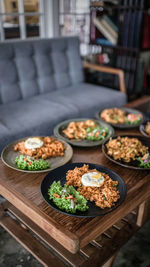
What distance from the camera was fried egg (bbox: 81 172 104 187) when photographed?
46.0 inches

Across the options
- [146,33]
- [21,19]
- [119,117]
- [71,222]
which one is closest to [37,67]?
[21,19]

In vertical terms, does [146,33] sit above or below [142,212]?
above

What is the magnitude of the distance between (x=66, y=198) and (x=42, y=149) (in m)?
0.46

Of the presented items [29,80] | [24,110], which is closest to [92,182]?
[24,110]

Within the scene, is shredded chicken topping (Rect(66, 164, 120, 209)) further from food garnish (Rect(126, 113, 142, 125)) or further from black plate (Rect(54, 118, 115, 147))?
food garnish (Rect(126, 113, 142, 125))

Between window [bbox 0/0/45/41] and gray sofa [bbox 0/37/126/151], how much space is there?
64cm

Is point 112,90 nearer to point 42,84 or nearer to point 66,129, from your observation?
Result: point 42,84

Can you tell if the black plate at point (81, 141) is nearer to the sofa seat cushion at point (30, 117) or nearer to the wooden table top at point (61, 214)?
the wooden table top at point (61, 214)

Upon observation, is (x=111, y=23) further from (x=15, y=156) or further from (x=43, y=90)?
(x=15, y=156)

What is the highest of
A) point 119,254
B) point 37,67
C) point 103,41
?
point 103,41

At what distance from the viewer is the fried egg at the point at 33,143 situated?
1.47 meters

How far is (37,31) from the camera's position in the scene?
11.5ft

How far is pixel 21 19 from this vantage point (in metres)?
3.22

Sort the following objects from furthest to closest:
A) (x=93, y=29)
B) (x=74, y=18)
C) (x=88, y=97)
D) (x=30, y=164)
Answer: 1. (x=74, y=18)
2. (x=93, y=29)
3. (x=88, y=97)
4. (x=30, y=164)
